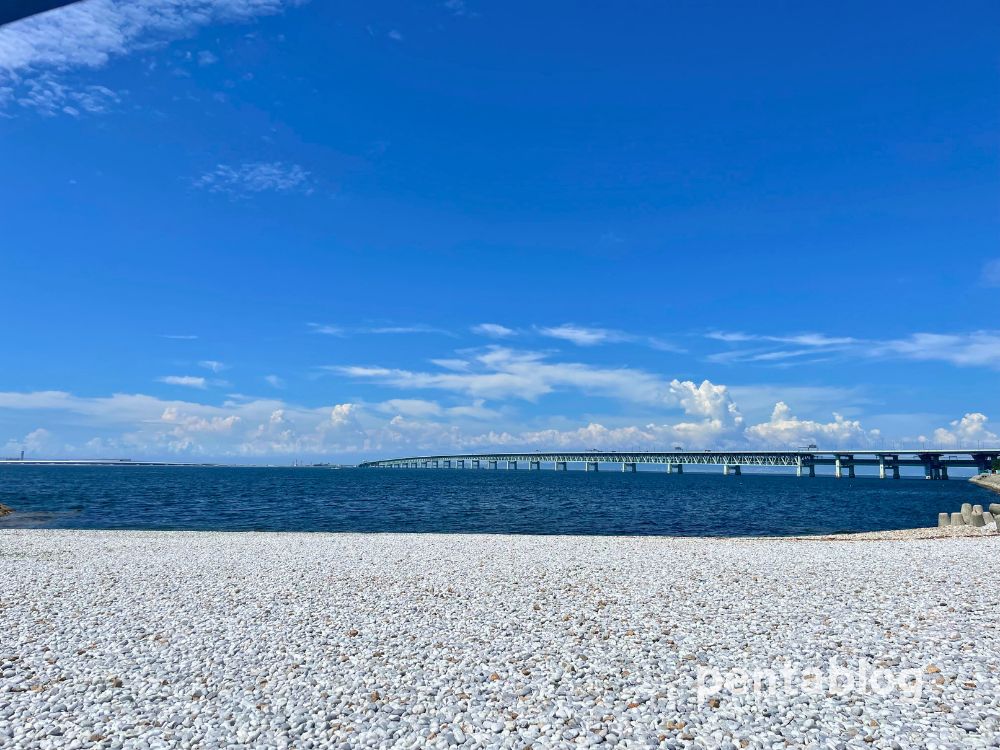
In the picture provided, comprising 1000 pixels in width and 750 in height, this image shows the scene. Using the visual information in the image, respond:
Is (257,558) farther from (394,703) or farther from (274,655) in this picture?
(394,703)

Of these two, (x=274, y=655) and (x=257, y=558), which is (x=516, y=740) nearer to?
(x=274, y=655)

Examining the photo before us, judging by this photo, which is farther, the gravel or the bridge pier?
the bridge pier

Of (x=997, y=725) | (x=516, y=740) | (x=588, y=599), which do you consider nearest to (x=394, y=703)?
(x=516, y=740)

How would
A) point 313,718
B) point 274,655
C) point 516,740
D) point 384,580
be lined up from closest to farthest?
point 516,740 → point 313,718 → point 274,655 → point 384,580

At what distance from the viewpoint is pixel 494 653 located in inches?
366

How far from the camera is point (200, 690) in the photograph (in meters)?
8.01

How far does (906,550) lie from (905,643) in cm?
1197

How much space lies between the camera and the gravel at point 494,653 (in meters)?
6.89

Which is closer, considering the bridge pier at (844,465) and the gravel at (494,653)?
the gravel at (494,653)

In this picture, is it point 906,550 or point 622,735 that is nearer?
point 622,735

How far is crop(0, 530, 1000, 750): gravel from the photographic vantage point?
6.89m

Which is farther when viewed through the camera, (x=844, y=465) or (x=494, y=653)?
(x=844, y=465)

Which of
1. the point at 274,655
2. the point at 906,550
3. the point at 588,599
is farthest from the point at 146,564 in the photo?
the point at 906,550

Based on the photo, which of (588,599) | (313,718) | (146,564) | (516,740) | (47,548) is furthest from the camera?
(47,548)
